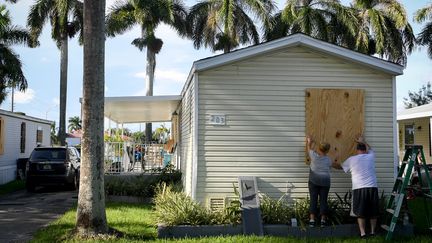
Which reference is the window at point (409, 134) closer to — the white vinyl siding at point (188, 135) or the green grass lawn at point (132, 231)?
the white vinyl siding at point (188, 135)

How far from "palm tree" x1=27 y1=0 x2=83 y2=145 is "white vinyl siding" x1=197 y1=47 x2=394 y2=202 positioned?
2067 centimetres

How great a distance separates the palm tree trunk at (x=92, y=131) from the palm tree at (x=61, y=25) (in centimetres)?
2115

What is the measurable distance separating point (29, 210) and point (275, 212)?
671 cm

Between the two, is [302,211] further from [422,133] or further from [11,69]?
[11,69]

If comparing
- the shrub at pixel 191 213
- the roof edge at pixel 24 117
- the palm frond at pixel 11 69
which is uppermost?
the palm frond at pixel 11 69

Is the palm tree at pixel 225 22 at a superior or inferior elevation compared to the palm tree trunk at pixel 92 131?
superior

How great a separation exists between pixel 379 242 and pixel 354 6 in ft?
76.3

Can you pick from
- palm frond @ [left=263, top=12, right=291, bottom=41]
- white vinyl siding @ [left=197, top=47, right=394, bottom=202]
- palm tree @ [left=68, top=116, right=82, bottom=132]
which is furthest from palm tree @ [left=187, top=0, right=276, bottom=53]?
palm tree @ [left=68, top=116, right=82, bottom=132]

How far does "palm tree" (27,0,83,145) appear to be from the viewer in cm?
2805

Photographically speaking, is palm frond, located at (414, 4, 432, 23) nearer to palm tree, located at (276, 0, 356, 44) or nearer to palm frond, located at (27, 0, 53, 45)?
palm tree, located at (276, 0, 356, 44)

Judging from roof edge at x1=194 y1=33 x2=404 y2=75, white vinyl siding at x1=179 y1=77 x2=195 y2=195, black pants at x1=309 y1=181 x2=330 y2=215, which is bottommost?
black pants at x1=309 y1=181 x2=330 y2=215

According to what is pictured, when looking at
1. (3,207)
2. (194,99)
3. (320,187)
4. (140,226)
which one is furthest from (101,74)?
(3,207)

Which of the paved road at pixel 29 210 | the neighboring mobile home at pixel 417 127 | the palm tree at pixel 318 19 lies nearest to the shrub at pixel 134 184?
the paved road at pixel 29 210

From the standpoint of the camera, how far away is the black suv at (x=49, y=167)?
16.3m
